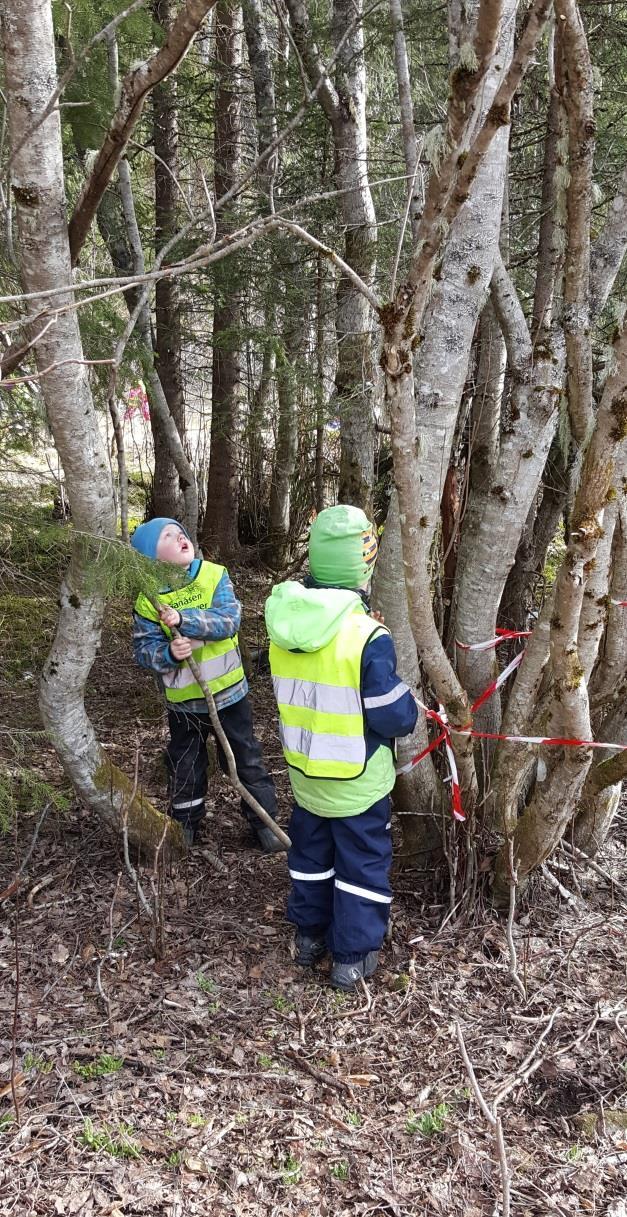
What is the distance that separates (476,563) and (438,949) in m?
1.54

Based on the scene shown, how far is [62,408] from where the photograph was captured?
296 cm

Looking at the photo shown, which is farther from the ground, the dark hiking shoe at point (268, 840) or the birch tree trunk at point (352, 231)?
the birch tree trunk at point (352, 231)

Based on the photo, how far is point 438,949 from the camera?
10.7 feet

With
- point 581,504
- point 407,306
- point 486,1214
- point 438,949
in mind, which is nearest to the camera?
point 407,306

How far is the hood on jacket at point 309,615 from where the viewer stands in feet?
9.43

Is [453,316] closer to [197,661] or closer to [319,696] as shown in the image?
[319,696]

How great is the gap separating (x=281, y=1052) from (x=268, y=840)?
1.25 meters

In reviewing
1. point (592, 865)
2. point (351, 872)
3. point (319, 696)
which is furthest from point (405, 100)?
point (592, 865)

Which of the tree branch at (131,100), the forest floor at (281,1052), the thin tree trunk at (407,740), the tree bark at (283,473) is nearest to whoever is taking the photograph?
the tree branch at (131,100)

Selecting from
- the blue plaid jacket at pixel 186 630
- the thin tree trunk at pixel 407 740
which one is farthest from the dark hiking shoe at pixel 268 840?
the blue plaid jacket at pixel 186 630

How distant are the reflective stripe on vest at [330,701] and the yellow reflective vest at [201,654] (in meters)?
0.81

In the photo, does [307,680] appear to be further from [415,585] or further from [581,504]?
[581,504]

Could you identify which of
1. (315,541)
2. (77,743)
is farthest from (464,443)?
(77,743)

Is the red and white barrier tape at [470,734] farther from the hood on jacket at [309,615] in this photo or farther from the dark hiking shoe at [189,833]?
the dark hiking shoe at [189,833]
